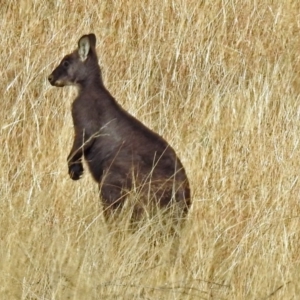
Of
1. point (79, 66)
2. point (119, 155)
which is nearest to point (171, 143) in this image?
point (79, 66)

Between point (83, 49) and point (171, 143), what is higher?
point (83, 49)

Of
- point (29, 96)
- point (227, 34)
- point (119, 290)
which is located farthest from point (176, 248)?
point (227, 34)

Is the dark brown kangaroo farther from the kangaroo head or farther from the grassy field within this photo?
the grassy field

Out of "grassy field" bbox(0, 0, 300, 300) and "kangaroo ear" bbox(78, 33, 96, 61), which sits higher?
"kangaroo ear" bbox(78, 33, 96, 61)

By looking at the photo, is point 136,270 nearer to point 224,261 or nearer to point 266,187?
point 224,261

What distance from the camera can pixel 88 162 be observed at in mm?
5691

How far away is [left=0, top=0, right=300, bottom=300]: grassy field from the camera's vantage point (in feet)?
15.5

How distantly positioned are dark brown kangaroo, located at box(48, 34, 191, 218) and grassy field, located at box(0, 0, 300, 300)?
15cm

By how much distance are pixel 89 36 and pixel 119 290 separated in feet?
6.57

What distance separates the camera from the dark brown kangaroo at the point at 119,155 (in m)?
5.33

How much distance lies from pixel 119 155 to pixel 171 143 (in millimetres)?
1021

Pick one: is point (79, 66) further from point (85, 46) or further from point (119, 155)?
point (119, 155)

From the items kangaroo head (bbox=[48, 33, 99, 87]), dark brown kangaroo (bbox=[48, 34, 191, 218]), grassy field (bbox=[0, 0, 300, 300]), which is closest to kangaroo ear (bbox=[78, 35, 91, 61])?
kangaroo head (bbox=[48, 33, 99, 87])

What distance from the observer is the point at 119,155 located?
18.2ft
